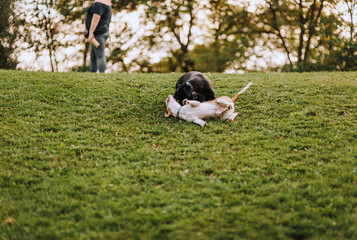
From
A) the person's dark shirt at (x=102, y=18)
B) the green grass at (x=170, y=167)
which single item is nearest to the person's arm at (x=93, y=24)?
the person's dark shirt at (x=102, y=18)

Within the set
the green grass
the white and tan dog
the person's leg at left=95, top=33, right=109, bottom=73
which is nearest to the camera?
the green grass

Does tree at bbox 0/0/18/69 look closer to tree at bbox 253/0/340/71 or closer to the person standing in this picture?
the person standing

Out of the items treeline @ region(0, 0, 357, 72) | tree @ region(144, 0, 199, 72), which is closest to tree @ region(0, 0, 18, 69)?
treeline @ region(0, 0, 357, 72)

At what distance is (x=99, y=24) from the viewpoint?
10.8m

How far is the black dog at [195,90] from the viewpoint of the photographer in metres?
7.87

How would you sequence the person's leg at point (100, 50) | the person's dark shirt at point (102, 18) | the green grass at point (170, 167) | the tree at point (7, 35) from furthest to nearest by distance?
the tree at point (7, 35), the person's leg at point (100, 50), the person's dark shirt at point (102, 18), the green grass at point (170, 167)

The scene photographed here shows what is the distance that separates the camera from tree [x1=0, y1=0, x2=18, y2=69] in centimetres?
1989

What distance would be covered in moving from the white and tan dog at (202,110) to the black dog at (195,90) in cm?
27

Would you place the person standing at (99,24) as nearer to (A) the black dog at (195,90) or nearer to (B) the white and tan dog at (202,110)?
(A) the black dog at (195,90)

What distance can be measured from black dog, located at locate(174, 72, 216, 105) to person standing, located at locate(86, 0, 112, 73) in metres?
3.96

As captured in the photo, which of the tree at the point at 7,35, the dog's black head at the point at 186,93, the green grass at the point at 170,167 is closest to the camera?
the green grass at the point at 170,167

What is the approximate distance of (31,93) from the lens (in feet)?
30.2

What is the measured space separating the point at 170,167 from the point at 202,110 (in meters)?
2.41

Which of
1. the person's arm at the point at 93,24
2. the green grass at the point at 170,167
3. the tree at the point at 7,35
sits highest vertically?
the tree at the point at 7,35
